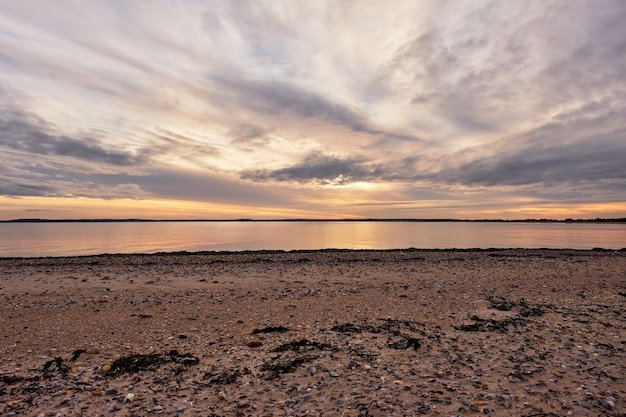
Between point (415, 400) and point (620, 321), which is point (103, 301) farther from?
point (620, 321)

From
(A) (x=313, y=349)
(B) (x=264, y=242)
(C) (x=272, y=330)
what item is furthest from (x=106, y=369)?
(B) (x=264, y=242)

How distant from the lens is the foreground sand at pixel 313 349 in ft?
21.2

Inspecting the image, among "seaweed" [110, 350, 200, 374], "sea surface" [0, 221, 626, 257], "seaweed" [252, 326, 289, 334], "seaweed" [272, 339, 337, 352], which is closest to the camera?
"seaweed" [110, 350, 200, 374]

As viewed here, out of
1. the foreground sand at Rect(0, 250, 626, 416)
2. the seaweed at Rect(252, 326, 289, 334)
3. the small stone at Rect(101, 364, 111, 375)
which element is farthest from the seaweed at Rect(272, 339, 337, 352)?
the small stone at Rect(101, 364, 111, 375)

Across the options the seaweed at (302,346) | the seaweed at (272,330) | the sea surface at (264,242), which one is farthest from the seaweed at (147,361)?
the sea surface at (264,242)

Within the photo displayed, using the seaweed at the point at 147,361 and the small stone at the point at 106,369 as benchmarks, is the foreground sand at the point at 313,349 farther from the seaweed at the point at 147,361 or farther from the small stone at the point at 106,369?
the small stone at the point at 106,369

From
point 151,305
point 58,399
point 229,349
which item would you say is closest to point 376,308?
point 229,349

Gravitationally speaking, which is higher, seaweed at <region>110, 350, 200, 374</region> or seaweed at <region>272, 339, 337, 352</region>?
seaweed at <region>272, 339, 337, 352</region>

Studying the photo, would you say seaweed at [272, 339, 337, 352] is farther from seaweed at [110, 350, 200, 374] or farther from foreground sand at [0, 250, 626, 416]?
seaweed at [110, 350, 200, 374]

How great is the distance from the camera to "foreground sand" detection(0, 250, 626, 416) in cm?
646

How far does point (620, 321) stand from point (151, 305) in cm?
1725

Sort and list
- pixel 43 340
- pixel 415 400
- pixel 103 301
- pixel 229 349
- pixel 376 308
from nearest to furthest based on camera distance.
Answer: pixel 415 400 < pixel 229 349 < pixel 43 340 < pixel 376 308 < pixel 103 301

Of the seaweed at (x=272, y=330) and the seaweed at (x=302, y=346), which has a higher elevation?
the seaweed at (x=302, y=346)

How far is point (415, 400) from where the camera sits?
6418mm
